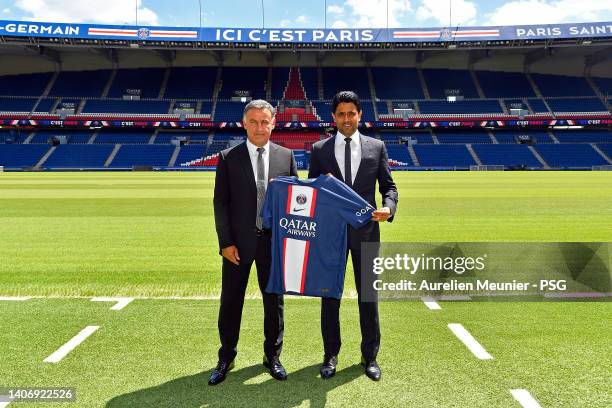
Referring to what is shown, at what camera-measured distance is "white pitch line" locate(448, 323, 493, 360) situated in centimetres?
335

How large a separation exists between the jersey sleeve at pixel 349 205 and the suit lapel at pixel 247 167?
50cm

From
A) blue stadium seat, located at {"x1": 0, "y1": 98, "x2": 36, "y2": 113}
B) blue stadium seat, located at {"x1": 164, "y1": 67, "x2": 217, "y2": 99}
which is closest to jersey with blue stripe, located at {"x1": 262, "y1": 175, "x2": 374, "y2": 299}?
blue stadium seat, located at {"x1": 164, "y1": 67, "x2": 217, "y2": 99}

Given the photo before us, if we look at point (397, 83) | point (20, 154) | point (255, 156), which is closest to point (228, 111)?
point (397, 83)

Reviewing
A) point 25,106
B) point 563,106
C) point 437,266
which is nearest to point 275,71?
point 25,106

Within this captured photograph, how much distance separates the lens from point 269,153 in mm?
3053

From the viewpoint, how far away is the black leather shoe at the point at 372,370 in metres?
2.99

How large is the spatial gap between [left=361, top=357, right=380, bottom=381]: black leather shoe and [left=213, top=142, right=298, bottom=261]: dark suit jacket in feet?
3.75

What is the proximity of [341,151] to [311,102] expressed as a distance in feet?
159

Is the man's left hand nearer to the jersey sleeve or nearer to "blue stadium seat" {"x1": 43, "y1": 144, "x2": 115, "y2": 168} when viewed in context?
the jersey sleeve

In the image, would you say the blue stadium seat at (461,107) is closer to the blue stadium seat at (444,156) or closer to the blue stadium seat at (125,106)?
the blue stadium seat at (444,156)

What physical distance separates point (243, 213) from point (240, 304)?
668 millimetres

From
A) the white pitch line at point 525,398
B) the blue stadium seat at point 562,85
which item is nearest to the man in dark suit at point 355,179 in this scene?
the white pitch line at point 525,398

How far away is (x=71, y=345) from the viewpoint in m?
3.51

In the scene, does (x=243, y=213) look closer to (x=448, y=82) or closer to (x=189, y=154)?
(x=189, y=154)
